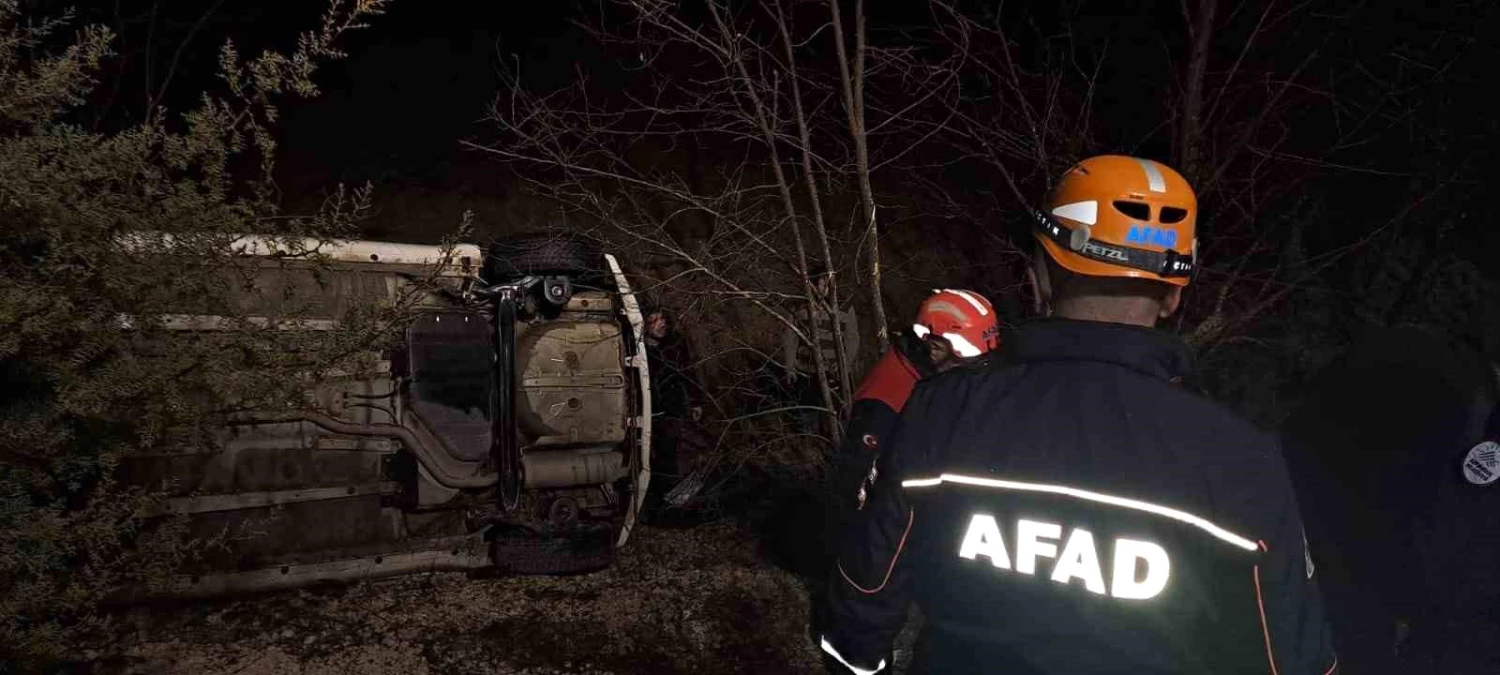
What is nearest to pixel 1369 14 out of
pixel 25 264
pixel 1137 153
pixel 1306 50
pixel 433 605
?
pixel 1306 50

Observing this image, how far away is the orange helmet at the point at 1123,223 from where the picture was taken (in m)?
1.67

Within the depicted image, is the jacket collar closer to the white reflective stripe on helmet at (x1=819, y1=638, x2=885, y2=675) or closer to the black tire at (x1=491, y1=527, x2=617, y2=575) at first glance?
the white reflective stripe on helmet at (x1=819, y1=638, x2=885, y2=675)

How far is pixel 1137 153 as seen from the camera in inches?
251

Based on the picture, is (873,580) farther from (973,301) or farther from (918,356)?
(973,301)

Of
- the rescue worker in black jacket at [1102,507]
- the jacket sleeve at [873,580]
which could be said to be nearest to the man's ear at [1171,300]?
the rescue worker in black jacket at [1102,507]

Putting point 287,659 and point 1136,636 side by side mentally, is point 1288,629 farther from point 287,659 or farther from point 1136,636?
point 287,659

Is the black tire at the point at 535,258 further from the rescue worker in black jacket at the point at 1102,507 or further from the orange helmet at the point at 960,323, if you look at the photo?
the rescue worker in black jacket at the point at 1102,507

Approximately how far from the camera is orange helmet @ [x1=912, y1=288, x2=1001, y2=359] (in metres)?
4.48

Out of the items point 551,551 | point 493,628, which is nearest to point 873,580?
point 493,628

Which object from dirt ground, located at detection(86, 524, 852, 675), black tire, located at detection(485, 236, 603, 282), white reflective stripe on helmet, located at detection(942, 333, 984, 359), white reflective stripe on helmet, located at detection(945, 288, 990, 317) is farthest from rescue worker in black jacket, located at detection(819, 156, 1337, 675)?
black tire, located at detection(485, 236, 603, 282)

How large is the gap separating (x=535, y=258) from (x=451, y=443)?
119 cm

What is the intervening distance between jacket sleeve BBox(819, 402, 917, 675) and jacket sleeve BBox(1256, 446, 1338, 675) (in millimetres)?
592

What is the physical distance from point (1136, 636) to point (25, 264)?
3400mm

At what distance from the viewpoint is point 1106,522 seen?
1446 mm
